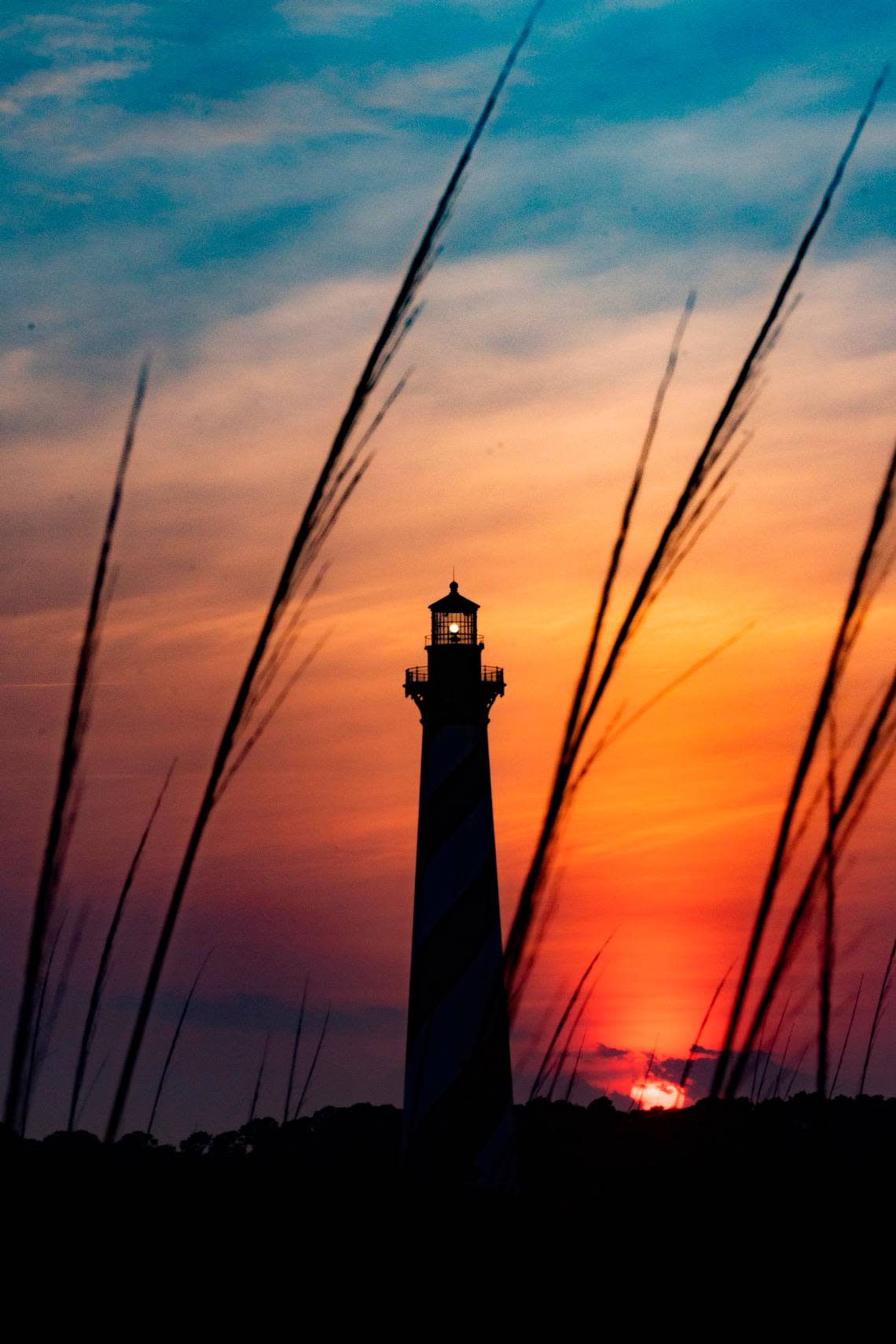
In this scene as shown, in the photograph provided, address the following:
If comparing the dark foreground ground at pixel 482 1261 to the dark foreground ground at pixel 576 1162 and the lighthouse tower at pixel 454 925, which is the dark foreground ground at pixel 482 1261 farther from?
the lighthouse tower at pixel 454 925

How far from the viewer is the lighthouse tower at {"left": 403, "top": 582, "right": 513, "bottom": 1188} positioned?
28906mm

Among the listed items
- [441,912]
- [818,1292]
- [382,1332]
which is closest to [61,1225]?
[382,1332]

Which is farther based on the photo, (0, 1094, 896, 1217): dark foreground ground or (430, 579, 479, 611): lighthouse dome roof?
(430, 579, 479, 611): lighthouse dome roof

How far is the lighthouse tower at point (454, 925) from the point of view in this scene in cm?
2891

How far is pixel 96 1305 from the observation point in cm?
978

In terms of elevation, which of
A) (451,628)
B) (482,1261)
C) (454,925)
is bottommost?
(482,1261)

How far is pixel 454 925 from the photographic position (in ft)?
95.3

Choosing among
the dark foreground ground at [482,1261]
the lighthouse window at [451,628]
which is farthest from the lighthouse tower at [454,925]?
the dark foreground ground at [482,1261]

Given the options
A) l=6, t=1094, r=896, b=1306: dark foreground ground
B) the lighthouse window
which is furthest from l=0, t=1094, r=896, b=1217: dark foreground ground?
the lighthouse window

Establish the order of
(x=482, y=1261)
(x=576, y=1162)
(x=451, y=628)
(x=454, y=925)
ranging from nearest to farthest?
(x=482, y=1261), (x=454, y=925), (x=451, y=628), (x=576, y=1162)

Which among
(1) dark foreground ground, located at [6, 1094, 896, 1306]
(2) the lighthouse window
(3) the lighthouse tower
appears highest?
(2) the lighthouse window

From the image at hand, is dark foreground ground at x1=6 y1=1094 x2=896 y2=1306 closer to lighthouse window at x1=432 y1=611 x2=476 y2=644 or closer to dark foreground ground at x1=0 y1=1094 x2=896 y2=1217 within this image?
dark foreground ground at x1=0 y1=1094 x2=896 y2=1217

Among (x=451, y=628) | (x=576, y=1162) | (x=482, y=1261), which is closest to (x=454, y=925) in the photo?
(x=451, y=628)

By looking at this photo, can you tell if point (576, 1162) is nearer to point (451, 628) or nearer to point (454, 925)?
point (454, 925)
